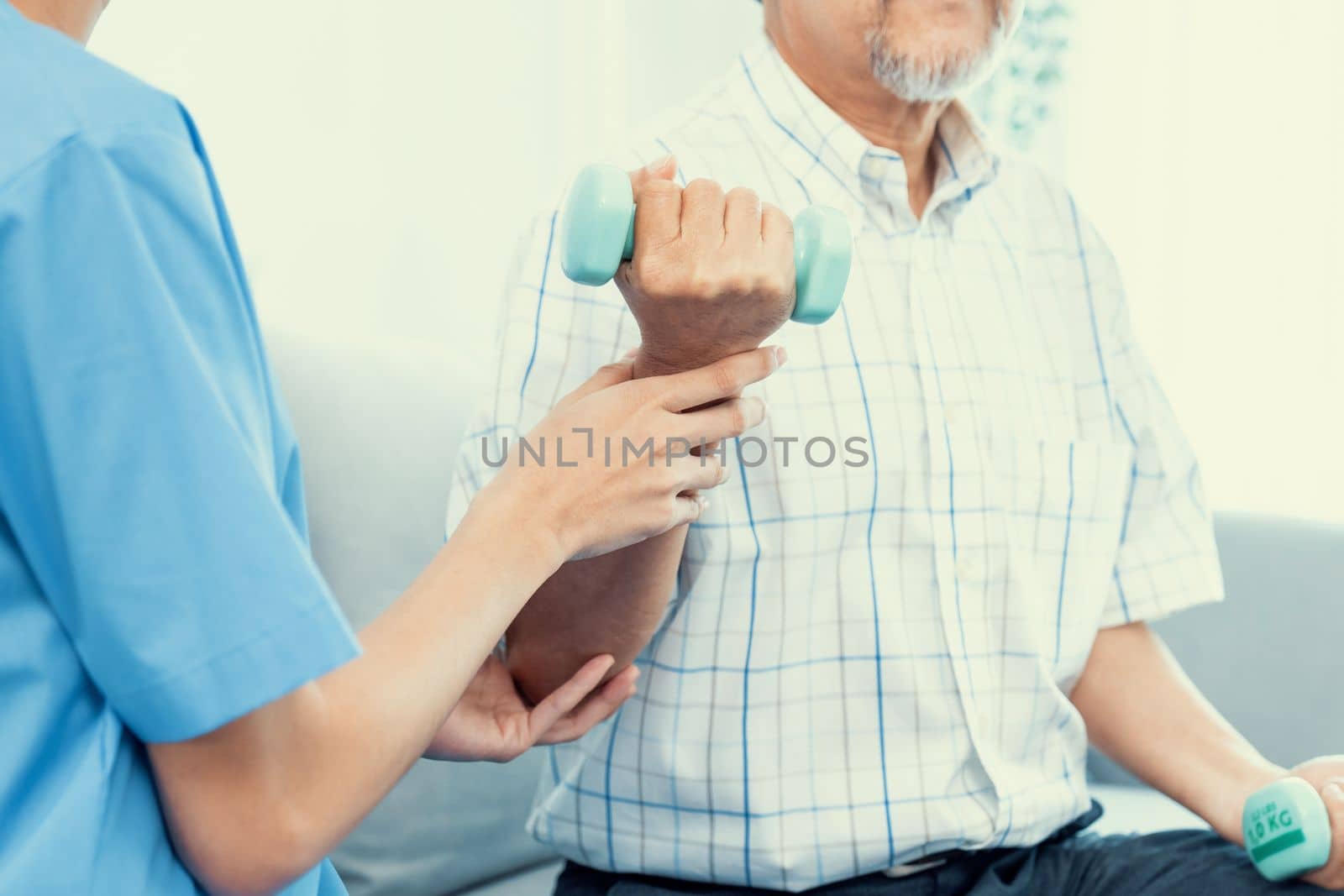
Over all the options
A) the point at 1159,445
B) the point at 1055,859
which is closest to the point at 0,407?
the point at 1055,859

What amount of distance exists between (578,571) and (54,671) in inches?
17.2

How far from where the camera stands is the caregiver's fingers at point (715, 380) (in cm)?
73

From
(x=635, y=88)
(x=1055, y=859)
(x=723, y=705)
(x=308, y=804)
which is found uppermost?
(x=635, y=88)

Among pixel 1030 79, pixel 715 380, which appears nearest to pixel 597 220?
pixel 715 380

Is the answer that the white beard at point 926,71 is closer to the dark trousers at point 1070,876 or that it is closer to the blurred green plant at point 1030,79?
the dark trousers at point 1070,876

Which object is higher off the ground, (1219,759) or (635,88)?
(635,88)

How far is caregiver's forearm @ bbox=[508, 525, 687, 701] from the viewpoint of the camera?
34.7 inches

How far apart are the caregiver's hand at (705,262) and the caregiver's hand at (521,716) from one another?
11.8 inches

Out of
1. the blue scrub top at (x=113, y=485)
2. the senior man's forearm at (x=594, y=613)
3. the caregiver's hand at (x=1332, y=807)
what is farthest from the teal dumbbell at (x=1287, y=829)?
the blue scrub top at (x=113, y=485)

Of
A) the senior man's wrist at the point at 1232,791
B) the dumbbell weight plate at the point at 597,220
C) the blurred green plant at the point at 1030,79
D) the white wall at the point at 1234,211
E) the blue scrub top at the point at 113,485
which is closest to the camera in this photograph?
the blue scrub top at the point at 113,485

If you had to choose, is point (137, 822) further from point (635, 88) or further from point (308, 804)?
point (635, 88)

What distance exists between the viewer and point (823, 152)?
1.08m

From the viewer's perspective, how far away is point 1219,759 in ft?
3.57

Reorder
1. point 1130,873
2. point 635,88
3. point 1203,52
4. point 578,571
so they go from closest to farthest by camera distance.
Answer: point 578,571
point 1130,873
point 635,88
point 1203,52
